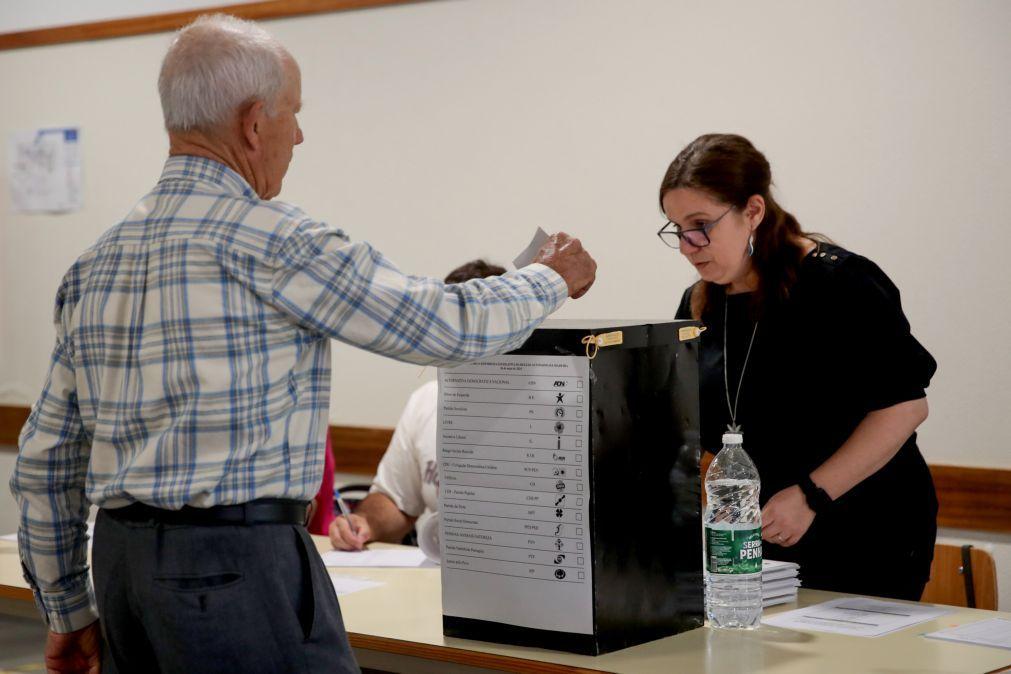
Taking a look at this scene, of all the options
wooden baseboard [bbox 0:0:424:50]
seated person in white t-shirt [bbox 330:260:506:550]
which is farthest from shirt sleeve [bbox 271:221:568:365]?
wooden baseboard [bbox 0:0:424:50]

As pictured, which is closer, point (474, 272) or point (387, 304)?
point (387, 304)

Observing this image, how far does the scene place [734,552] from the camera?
1.73 meters

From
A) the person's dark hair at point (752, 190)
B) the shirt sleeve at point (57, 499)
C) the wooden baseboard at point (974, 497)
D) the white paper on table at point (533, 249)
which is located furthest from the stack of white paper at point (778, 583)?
the wooden baseboard at point (974, 497)

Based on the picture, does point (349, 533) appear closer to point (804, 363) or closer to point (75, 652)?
point (75, 652)

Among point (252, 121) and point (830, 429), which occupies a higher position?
point (252, 121)

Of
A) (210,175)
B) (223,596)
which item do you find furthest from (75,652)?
(210,175)

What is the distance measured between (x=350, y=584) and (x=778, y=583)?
771mm

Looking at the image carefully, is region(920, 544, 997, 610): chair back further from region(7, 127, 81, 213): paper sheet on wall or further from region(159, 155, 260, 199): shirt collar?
region(7, 127, 81, 213): paper sheet on wall

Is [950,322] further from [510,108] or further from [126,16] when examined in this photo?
[126,16]

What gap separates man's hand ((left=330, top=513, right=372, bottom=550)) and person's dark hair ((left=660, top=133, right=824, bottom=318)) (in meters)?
0.95

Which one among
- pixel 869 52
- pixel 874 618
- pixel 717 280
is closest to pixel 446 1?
pixel 869 52

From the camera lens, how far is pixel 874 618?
5.95 feet

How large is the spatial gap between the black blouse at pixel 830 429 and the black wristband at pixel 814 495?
7.1 inches

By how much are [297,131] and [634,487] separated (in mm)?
681
